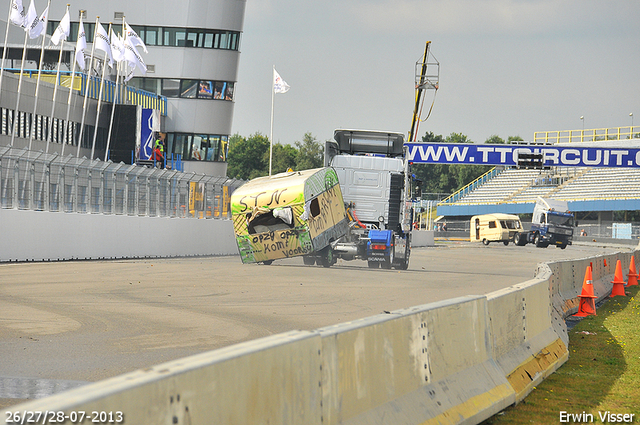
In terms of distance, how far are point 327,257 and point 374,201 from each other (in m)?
2.35

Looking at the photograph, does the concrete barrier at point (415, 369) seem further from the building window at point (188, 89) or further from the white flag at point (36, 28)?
the building window at point (188, 89)

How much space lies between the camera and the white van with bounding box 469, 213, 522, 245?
66.8 meters

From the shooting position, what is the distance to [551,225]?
60375 mm

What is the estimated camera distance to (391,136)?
26906mm

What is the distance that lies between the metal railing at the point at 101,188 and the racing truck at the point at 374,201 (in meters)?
7.53

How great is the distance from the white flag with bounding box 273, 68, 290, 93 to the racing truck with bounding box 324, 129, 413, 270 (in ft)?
87.6

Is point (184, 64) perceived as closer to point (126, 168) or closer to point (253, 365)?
point (126, 168)

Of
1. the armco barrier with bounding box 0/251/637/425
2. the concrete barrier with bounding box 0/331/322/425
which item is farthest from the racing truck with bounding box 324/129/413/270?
the concrete barrier with bounding box 0/331/322/425

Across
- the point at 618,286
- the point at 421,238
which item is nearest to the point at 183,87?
the point at 421,238

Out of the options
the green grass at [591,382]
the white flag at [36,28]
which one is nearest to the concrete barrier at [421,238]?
the white flag at [36,28]

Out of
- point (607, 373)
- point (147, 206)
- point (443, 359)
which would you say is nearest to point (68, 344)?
point (443, 359)

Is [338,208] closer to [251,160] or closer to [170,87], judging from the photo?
[170,87]

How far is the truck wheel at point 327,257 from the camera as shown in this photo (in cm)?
2631

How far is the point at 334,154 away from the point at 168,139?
3830cm
